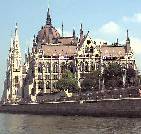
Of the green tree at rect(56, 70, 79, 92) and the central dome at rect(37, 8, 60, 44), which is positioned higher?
the central dome at rect(37, 8, 60, 44)

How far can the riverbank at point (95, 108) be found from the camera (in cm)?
6756

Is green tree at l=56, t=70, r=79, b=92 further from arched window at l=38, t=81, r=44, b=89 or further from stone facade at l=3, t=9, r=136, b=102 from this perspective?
arched window at l=38, t=81, r=44, b=89

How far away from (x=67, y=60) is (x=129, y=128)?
112 metres

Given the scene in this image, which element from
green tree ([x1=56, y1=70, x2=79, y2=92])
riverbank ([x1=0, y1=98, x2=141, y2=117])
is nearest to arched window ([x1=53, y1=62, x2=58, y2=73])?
green tree ([x1=56, y1=70, x2=79, y2=92])

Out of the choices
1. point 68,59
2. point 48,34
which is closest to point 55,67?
point 68,59

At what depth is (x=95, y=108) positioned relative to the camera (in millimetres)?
80000

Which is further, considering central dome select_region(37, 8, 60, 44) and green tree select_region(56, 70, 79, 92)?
central dome select_region(37, 8, 60, 44)

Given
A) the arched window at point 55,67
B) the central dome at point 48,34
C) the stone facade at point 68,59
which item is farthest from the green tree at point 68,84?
the central dome at point 48,34

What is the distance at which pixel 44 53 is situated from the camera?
539 ft

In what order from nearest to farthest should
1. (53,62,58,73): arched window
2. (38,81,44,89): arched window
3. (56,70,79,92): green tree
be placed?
(56,70,79,92): green tree → (38,81,44,89): arched window → (53,62,58,73): arched window

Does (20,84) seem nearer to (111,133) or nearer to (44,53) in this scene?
(44,53)

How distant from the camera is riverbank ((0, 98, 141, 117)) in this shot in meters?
67.6

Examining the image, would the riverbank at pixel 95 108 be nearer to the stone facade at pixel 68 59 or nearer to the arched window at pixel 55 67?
the stone facade at pixel 68 59

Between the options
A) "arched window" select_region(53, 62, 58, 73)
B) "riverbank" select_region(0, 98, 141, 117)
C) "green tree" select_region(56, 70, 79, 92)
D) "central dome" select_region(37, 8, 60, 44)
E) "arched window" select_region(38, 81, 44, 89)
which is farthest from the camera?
"central dome" select_region(37, 8, 60, 44)
